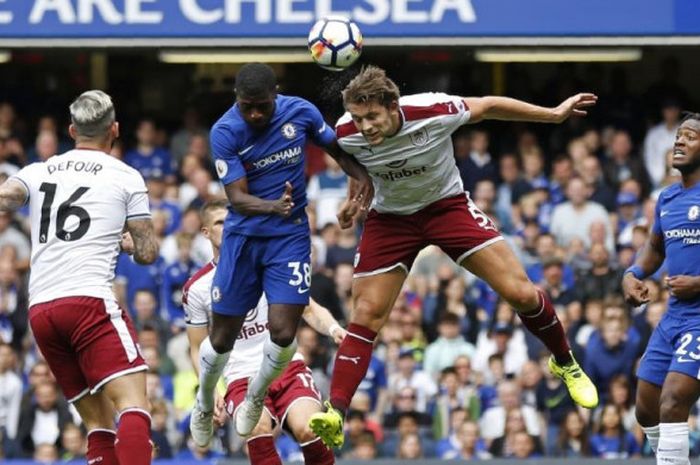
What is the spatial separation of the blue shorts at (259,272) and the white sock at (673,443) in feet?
7.62

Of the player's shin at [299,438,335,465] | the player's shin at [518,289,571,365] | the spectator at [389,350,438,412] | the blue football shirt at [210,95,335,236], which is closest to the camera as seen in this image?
the blue football shirt at [210,95,335,236]

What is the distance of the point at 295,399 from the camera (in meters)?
11.7

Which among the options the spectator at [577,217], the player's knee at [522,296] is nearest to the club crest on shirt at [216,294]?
the player's knee at [522,296]

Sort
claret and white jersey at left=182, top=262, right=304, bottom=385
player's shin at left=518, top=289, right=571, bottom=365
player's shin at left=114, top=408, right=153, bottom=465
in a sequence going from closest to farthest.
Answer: player's shin at left=114, top=408, right=153, bottom=465, player's shin at left=518, top=289, right=571, bottom=365, claret and white jersey at left=182, top=262, right=304, bottom=385

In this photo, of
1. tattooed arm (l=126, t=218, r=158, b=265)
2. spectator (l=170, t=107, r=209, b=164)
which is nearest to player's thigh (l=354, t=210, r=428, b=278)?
tattooed arm (l=126, t=218, r=158, b=265)

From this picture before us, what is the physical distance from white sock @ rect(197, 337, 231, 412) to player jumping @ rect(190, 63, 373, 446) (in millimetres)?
28

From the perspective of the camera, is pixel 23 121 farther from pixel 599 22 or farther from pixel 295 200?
pixel 295 200

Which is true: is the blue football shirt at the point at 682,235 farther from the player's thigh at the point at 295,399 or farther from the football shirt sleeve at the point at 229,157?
the football shirt sleeve at the point at 229,157

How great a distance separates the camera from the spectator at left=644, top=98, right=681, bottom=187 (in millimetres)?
17812

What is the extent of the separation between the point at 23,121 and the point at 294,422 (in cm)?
815

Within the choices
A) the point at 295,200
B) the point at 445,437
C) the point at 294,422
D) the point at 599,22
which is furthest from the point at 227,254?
the point at 599,22

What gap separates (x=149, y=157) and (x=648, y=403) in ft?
26.2

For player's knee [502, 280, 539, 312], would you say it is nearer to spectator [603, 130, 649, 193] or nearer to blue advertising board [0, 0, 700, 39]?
spectator [603, 130, 649, 193]

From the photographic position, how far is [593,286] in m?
16.7
